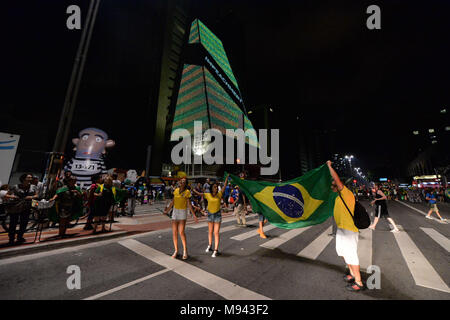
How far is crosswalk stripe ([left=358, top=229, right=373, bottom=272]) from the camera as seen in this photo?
4.39m

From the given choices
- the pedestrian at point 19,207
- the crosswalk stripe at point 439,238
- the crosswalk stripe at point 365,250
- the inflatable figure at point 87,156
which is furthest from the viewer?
the inflatable figure at point 87,156

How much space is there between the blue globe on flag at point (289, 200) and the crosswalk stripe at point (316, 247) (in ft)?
3.61

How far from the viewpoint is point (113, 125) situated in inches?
1339

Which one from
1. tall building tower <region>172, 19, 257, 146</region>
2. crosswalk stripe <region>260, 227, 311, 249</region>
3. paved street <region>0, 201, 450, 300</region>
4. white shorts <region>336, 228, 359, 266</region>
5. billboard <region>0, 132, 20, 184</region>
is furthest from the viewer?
tall building tower <region>172, 19, 257, 146</region>

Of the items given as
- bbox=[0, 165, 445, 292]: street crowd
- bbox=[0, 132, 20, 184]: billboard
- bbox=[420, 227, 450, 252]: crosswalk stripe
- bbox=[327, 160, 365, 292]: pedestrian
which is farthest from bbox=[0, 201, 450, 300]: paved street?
bbox=[0, 132, 20, 184]: billboard

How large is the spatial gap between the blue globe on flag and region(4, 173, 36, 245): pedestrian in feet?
25.1

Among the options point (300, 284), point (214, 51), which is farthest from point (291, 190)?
point (214, 51)

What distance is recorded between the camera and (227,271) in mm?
3906

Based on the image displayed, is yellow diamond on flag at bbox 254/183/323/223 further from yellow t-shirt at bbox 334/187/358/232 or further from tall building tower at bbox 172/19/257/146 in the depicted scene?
tall building tower at bbox 172/19/257/146

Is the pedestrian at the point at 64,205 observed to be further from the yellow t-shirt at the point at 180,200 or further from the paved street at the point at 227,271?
the yellow t-shirt at the point at 180,200

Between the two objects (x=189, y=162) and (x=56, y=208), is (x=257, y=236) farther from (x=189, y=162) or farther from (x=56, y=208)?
(x=189, y=162)

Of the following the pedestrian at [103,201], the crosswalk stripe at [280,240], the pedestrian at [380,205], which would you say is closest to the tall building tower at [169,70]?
the pedestrian at [103,201]

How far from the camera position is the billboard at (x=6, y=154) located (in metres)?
14.7
